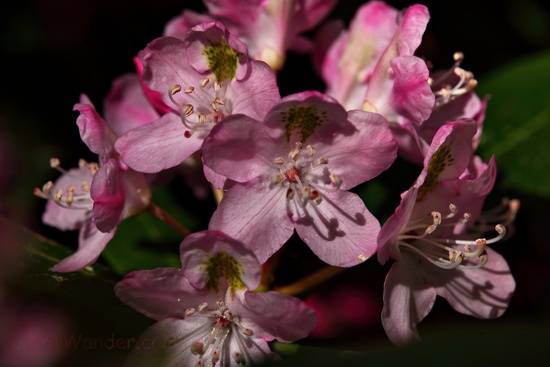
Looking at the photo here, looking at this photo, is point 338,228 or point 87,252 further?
point 87,252

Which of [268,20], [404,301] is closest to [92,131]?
[268,20]

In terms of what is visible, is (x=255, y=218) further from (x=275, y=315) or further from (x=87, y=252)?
(x=87, y=252)

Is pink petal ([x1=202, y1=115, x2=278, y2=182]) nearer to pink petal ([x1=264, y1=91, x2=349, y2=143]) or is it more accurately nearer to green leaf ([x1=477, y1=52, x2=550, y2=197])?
pink petal ([x1=264, y1=91, x2=349, y2=143])

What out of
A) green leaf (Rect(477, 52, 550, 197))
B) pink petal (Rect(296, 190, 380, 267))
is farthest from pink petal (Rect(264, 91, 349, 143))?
green leaf (Rect(477, 52, 550, 197))

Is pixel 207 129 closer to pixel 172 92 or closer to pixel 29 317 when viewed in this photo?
pixel 172 92

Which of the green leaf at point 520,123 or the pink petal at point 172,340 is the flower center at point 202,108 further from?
the green leaf at point 520,123
